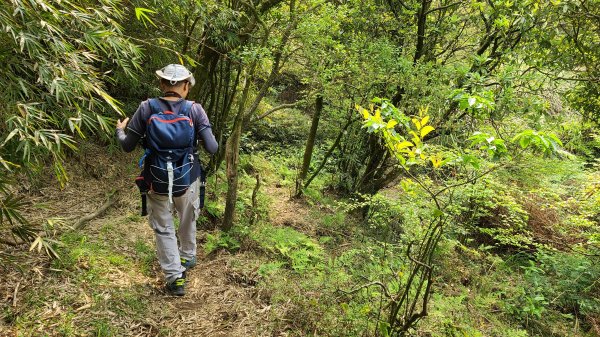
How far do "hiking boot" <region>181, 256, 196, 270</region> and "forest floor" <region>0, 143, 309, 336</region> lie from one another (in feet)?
0.24

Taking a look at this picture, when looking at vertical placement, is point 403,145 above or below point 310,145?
above

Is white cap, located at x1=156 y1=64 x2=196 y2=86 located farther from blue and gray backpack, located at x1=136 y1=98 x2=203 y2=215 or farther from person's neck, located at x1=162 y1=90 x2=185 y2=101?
blue and gray backpack, located at x1=136 y1=98 x2=203 y2=215

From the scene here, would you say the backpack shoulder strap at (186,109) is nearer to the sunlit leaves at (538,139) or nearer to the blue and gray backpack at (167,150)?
the blue and gray backpack at (167,150)

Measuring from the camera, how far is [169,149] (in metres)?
3.09

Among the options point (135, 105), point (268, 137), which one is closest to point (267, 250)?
point (135, 105)

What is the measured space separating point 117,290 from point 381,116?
273cm

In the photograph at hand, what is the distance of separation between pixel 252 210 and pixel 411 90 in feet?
10.4

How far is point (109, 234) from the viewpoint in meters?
4.07

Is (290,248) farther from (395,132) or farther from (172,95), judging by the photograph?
(395,132)

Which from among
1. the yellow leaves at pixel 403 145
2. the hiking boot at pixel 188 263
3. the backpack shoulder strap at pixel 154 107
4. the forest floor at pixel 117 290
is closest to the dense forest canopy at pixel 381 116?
the yellow leaves at pixel 403 145

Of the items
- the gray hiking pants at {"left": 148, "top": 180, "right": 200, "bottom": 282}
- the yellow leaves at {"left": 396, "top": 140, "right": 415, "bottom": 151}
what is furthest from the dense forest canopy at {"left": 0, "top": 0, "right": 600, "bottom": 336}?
the gray hiking pants at {"left": 148, "top": 180, "right": 200, "bottom": 282}

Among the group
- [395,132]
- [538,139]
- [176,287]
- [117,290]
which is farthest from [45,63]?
[538,139]

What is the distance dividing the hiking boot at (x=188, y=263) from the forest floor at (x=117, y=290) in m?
0.07

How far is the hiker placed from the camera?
3057mm
